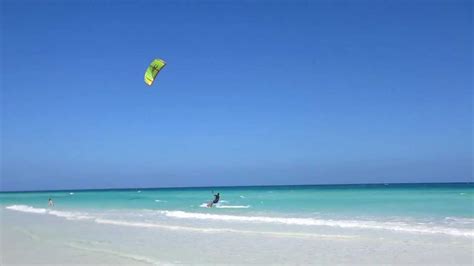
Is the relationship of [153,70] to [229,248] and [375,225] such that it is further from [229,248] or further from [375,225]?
[375,225]

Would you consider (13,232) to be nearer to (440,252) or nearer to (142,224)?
(142,224)

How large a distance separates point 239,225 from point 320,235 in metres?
3.43

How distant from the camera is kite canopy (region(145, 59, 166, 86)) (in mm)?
12734

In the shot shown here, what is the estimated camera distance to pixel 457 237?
11.1 m

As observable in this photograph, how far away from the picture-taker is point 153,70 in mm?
12883

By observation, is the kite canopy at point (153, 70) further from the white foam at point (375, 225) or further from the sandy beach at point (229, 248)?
the white foam at point (375, 225)

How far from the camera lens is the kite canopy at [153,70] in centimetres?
1273

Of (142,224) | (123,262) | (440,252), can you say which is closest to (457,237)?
(440,252)

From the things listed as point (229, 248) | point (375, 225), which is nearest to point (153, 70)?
point (229, 248)

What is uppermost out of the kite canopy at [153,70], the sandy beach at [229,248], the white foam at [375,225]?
the kite canopy at [153,70]

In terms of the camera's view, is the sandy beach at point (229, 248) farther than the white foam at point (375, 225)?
No

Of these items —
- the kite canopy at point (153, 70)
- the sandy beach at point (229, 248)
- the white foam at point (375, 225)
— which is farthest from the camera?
the kite canopy at point (153, 70)

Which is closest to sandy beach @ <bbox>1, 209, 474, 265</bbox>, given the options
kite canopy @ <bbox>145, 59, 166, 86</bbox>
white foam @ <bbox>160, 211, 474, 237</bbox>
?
white foam @ <bbox>160, 211, 474, 237</bbox>

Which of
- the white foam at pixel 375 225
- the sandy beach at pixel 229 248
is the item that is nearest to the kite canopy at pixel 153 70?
the sandy beach at pixel 229 248
